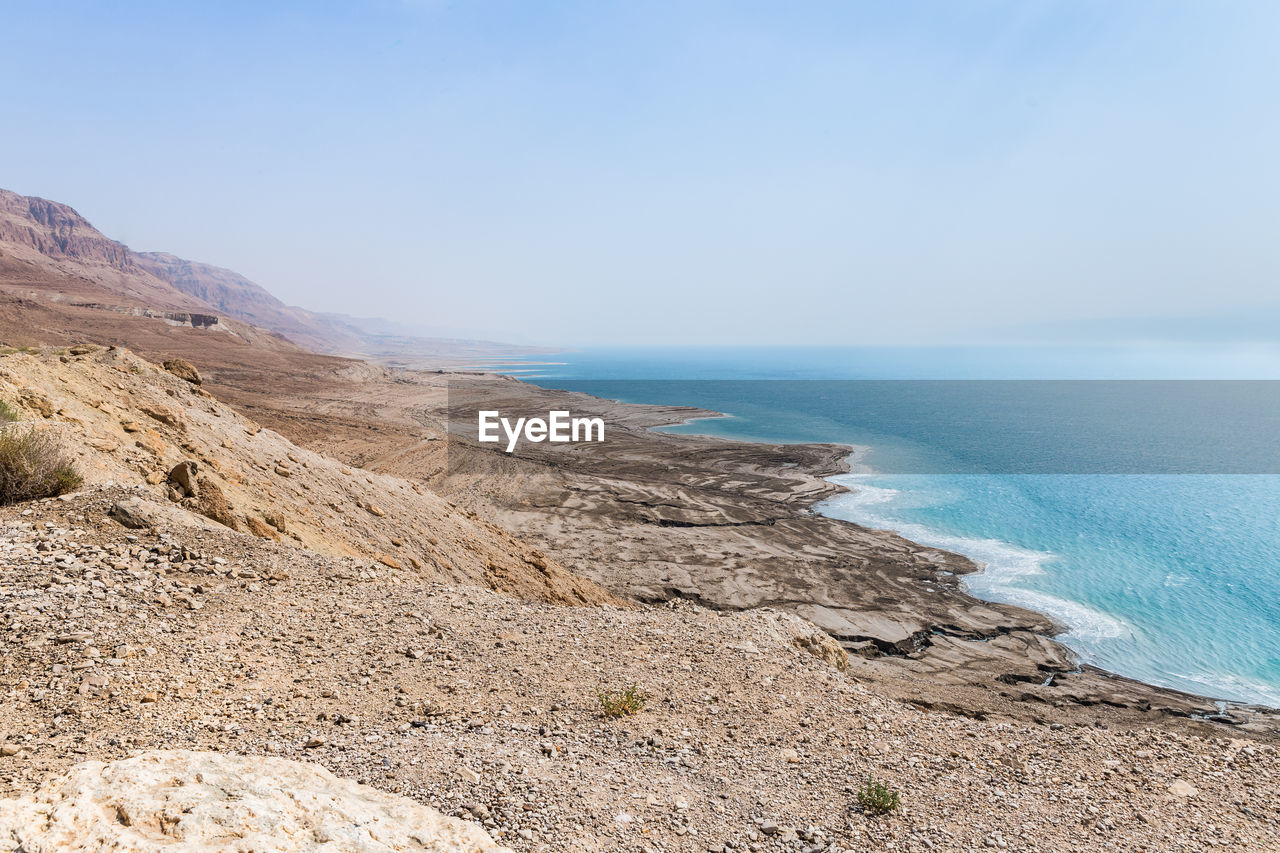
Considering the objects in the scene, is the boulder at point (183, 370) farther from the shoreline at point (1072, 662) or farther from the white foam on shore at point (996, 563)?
the white foam on shore at point (996, 563)

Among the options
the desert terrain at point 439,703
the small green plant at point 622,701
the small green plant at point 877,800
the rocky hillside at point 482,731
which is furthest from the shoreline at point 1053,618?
the small green plant at point 622,701

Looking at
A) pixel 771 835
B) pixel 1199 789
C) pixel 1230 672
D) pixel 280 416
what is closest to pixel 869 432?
pixel 1230 672

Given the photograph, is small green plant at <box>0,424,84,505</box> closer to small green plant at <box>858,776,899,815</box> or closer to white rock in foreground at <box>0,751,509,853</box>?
white rock in foreground at <box>0,751,509,853</box>

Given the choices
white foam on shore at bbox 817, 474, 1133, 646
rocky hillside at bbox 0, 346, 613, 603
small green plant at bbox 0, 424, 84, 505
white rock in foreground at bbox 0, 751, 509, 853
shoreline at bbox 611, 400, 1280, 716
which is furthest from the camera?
white foam on shore at bbox 817, 474, 1133, 646

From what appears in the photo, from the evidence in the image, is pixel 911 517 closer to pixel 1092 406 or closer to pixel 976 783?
pixel 976 783

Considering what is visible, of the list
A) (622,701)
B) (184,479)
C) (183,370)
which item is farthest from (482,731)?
(183,370)

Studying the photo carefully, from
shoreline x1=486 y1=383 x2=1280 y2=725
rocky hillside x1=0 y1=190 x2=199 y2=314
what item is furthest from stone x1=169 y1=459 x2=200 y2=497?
rocky hillside x1=0 y1=190 x2=199 y2=314

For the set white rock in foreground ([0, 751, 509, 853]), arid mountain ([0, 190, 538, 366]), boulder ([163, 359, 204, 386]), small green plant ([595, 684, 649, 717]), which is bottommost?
small green plant ([595, 684, 649, 717])
